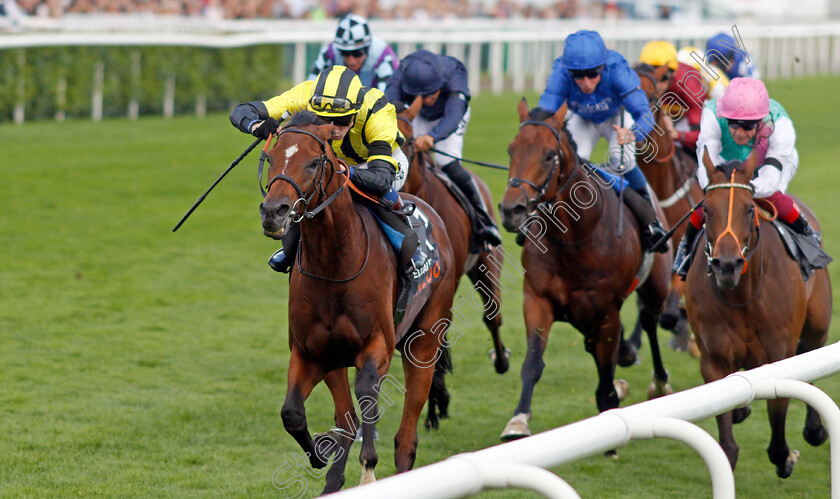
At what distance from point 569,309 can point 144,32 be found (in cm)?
1388

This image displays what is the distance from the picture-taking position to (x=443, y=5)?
25156 millimetres

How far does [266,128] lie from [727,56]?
19.4 ft

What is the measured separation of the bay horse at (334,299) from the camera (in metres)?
4.16

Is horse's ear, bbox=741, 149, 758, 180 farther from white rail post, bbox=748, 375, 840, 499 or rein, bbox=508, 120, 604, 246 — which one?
white rail post, bbox=748, 375, 840, 499

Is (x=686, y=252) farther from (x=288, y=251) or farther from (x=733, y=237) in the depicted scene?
(x=288, y=251)

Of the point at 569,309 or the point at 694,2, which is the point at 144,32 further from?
the point at 694,2

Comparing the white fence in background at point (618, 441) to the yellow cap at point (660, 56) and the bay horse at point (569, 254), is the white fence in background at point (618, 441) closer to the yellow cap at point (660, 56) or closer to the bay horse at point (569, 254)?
the bay horse at point (569, 254)

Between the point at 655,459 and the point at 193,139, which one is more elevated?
the point at 655,459

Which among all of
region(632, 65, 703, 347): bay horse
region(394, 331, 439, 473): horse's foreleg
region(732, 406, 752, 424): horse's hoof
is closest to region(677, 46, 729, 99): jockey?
region(632, 65, 703, 347): bay horse

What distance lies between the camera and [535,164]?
561 centimetres

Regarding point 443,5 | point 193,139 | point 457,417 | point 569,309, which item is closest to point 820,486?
point 569,309

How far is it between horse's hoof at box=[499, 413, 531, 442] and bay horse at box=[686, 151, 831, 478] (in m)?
0.95

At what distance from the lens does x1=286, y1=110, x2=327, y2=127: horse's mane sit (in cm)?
420

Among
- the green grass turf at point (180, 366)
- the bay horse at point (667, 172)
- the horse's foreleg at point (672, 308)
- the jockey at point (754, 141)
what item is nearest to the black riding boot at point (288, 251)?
the green grass turf at point (180, 366)
